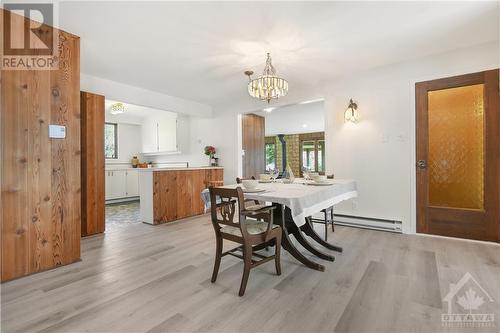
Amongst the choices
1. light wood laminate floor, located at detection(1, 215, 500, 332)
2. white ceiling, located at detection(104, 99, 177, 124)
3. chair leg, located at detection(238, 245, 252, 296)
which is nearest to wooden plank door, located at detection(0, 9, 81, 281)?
light wood laminate floor, located at detection(1, 215, 500, 332)

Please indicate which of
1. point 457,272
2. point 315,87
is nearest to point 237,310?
point 457,272

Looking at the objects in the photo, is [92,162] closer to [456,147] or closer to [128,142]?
[128,142]

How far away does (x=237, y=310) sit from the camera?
67.1 inches

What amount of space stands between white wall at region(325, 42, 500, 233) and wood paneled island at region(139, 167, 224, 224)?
8.36ft

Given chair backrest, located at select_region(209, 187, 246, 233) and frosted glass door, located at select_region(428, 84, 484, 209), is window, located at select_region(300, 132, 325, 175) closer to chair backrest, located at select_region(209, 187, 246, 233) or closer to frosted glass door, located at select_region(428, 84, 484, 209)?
frosted glass door, located at select_region(428, 84, 484, 209)

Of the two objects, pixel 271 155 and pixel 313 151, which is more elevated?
pixel 313 151

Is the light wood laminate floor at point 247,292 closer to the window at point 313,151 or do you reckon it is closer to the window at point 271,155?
the window at point 313,151

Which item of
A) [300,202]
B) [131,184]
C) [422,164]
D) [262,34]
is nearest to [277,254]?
[300,202]

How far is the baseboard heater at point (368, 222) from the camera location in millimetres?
3498

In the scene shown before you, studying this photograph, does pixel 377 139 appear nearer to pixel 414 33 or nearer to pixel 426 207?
pixel 426 207
